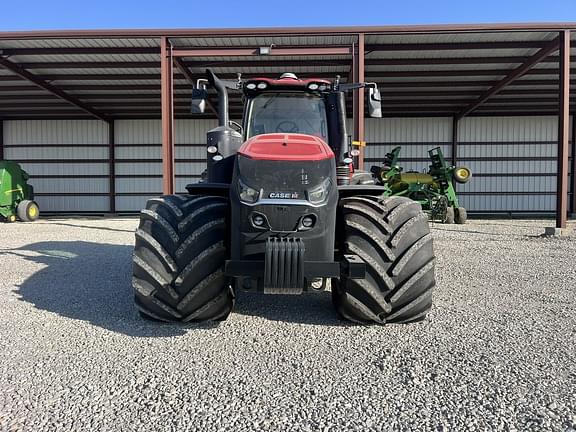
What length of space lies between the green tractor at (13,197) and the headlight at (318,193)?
16636 millimetres

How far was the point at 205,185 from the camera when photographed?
3.57 m

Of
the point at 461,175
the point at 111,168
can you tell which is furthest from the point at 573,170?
the point at 111,168

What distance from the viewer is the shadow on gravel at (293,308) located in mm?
3537

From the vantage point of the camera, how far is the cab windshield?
13.8 feet

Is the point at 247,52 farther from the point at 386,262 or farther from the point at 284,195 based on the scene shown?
the point at 386,262

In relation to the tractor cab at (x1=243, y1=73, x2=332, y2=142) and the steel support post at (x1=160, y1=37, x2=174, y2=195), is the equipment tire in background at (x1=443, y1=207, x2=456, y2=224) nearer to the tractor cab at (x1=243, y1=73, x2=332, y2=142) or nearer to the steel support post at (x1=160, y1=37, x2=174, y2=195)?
the steel support post at (x1=160, y1=37, x2=174, y2=195)

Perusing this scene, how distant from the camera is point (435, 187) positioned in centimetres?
1469

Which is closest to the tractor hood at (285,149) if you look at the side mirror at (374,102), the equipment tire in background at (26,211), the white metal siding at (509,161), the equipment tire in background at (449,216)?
the side mirror at (374,102)

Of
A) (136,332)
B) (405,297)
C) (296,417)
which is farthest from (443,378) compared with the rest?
(136,332)

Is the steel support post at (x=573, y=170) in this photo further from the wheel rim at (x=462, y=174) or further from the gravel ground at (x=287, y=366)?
the gravel ground at (x=287, y=366)

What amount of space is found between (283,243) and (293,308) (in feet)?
4.48

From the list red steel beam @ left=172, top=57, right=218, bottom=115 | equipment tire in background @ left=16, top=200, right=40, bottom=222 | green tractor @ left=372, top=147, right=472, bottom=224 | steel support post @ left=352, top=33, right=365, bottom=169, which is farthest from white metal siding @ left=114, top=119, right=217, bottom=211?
steel support post @ left=352, top=33, right=365, bottom=169

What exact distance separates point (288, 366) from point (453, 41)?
11677 mm

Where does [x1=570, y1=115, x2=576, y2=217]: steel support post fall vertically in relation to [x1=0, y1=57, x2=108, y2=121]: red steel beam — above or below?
below
